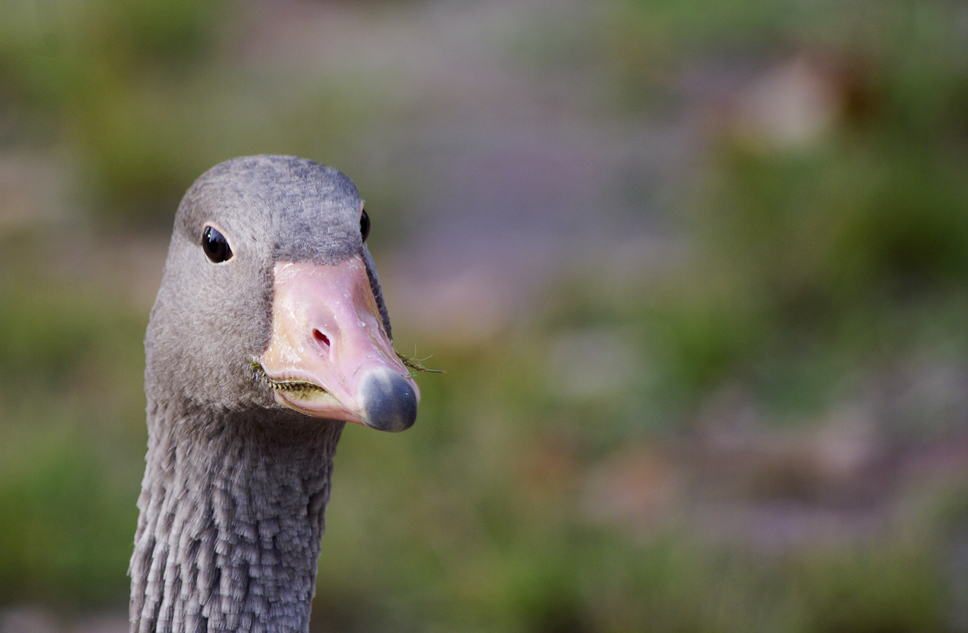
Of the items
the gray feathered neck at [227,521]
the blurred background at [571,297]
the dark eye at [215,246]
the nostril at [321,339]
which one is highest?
the blurred background at [571,297]

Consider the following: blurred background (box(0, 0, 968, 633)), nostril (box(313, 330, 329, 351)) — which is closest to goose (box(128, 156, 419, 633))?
nostril (box(313, 330, 329, 351))

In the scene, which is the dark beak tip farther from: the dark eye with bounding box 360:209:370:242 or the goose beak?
the dark eye with bounding box 360:209:370:242

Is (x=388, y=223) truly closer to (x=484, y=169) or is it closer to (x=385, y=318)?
(x=484, y=169)

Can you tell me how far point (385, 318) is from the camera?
1.95 meters

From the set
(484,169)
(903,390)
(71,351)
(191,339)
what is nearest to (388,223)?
(484,169)

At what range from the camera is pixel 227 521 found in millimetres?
2031

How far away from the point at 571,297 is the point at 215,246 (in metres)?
3.12

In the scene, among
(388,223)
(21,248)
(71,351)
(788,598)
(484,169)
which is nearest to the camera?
(788,598)

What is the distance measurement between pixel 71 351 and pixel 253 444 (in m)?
2.86

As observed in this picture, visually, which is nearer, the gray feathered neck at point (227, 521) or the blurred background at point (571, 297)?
the gray feathered neck at point (227, 521)

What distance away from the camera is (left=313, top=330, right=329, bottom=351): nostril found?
1.72m

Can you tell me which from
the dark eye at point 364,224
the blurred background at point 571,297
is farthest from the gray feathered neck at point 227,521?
the blurred background at point 571,297

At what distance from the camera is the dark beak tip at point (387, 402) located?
1574 mm

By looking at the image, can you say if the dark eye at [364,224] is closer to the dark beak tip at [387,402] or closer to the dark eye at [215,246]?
the dark eye at [215,246]
